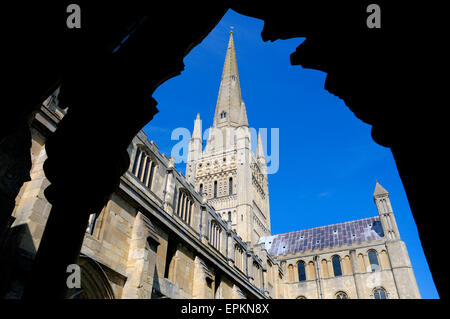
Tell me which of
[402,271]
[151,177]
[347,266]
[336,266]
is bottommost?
[151,177]

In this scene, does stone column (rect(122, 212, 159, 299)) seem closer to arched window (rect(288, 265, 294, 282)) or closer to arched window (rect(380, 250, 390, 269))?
arched window (rect(288, 265, 294, 282))

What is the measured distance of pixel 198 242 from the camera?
1772 centimetres

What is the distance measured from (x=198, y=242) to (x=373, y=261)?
29.2 meters

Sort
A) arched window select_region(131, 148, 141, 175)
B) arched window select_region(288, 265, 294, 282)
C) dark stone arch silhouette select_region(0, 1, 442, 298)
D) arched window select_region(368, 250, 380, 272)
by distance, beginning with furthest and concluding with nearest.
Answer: arched window select_region(288, 265, 294, 282) → arched window select_region(368, 250, 380, 272) → arched window select_region(131, 148, 141, 175) → dark stone arch silhouette select_region(0, 1, 442, 298)

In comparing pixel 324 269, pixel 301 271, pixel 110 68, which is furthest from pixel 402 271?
pixel 110 68

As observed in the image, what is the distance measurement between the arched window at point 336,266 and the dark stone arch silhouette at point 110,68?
41.4 m

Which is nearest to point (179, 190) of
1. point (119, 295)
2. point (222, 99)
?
point (119, 295)

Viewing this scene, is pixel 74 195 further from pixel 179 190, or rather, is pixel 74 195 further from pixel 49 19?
pixel 179 190

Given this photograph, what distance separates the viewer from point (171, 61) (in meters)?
3.17

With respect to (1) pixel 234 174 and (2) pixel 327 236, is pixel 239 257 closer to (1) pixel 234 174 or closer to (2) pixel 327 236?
(2) pixel 327 236

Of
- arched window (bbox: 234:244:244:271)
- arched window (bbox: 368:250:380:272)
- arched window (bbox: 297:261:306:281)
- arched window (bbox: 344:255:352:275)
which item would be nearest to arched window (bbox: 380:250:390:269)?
arched window (bbox: 368:250:380:272)

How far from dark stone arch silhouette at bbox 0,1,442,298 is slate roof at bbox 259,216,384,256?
140 ft

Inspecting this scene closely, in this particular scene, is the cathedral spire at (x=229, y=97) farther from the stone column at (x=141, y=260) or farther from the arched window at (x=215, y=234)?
the stone column at (x=141, y=260)

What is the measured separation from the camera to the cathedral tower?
5219 centimetres
